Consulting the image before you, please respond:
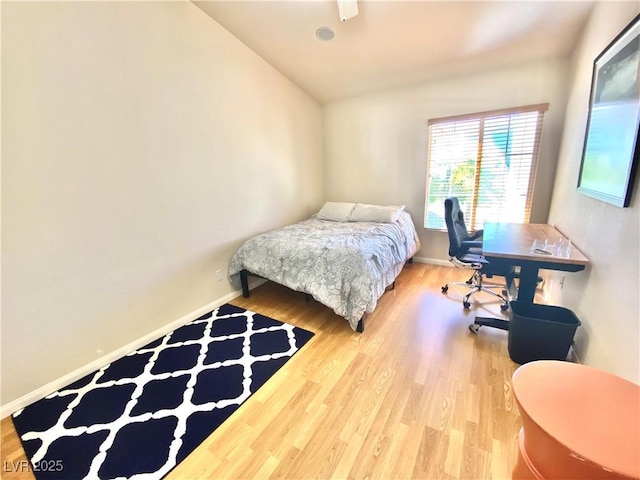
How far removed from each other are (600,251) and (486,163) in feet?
6.60

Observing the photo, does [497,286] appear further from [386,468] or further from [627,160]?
[386,468]

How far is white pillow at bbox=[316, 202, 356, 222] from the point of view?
3.70 metres

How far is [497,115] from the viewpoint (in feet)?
10.1

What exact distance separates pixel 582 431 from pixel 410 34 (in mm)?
3003

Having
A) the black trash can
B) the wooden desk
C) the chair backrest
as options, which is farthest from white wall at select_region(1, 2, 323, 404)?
the black trash can

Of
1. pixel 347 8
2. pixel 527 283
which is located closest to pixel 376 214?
pixel 527 283

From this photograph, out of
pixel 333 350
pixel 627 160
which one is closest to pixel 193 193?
pixel 333 350

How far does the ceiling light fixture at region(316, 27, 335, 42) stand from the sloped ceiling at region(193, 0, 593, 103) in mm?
52

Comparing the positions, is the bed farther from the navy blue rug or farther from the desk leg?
the desk leg

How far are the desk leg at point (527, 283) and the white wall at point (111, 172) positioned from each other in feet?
8.60

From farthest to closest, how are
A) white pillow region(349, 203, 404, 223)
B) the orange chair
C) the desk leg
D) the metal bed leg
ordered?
white pillow region(349, 203, 404, 223) → the metal bed leg → the desk leg → the orange chair

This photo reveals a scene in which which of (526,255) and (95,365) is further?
(95,365)

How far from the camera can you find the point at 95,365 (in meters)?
1.86

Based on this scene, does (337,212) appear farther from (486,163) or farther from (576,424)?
(576,424)
